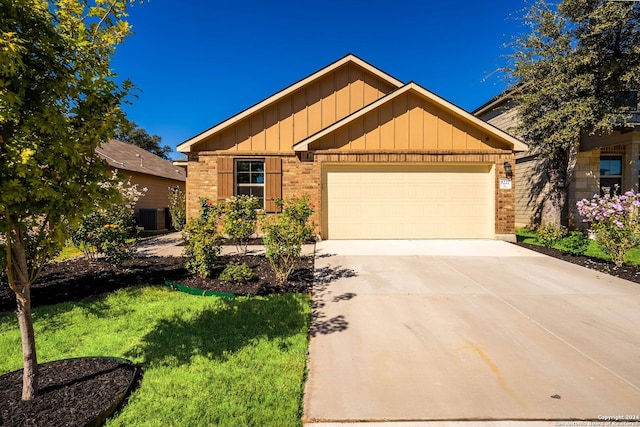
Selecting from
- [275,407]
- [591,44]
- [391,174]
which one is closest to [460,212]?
[391,174]

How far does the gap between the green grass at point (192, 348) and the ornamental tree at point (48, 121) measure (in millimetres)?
933

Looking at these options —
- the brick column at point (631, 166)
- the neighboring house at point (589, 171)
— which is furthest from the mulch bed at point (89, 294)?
the brick column at point (631, 166)

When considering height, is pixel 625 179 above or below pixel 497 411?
above

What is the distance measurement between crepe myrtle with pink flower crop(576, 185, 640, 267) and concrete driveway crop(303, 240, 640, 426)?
40.0 inches

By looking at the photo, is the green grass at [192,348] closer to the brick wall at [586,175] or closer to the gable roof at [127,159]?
the gable roof at [127,159]

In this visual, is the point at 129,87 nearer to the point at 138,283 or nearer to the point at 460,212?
the point at 138,283

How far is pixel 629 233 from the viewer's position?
6215 mm

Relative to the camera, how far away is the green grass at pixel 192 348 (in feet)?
7.56

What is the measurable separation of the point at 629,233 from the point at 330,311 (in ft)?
21.0

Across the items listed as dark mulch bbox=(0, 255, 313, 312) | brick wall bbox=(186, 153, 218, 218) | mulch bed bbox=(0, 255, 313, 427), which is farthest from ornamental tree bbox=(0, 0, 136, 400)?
brick wall bbox=(186, 153, 218, 218)

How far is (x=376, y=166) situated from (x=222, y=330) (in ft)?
24.4

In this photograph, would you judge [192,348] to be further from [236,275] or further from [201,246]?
[201,246]

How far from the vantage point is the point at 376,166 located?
9.84 meters

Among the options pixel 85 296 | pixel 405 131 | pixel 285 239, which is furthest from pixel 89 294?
pixel 405 131
